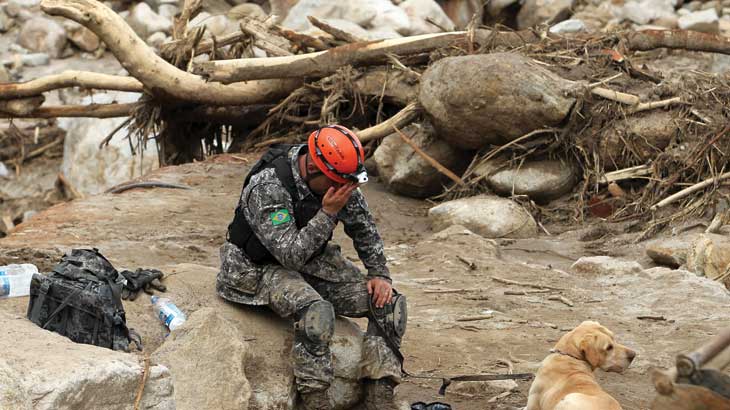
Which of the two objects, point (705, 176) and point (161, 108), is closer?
point (705, 176)

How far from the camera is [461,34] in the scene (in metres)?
13.1

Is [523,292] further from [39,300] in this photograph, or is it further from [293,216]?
[39,300]

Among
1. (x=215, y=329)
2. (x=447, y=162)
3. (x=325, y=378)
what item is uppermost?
(x=215, y=329)

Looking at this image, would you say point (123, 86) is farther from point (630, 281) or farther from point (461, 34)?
point (630, 281)

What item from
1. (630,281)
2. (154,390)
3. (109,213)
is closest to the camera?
(154,390)

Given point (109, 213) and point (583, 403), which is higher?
point (583, 403)

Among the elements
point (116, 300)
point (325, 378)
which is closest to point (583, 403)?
point (325, 378)

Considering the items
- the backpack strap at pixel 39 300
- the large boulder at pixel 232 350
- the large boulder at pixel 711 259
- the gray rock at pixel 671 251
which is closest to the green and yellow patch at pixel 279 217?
the large boulder at pixel 232 350

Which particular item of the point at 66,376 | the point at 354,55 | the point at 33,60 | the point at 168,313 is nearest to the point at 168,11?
the point at 33,60

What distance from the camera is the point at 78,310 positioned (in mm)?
5121

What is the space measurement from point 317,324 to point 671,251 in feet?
17.2

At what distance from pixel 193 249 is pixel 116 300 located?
4.55 m

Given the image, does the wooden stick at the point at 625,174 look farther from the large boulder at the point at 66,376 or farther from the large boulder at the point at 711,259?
the large boulder at the point at 66,376

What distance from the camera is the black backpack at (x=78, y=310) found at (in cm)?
511
